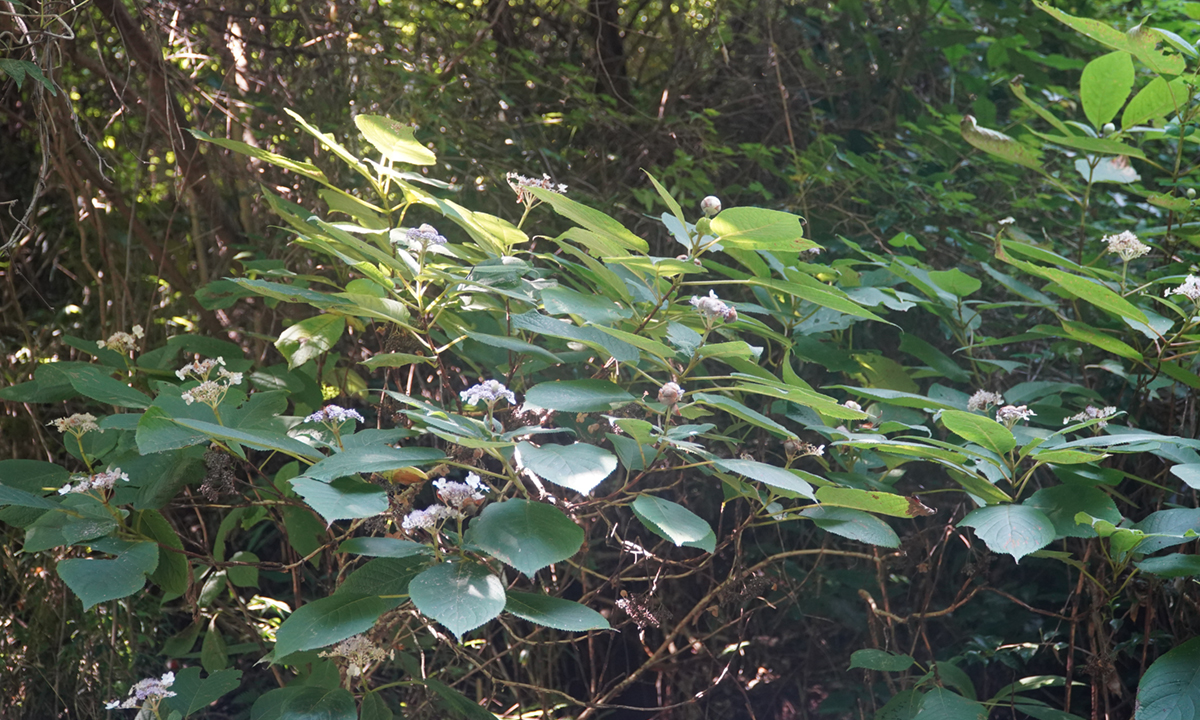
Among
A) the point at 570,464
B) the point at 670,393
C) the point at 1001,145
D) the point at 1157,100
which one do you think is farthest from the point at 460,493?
the point at 1157,100

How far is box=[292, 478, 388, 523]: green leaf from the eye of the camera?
0.82 m

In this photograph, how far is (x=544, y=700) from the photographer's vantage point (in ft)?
4.91

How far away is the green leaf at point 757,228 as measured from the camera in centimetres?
101

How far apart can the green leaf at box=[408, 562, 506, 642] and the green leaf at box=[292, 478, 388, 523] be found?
3.6 inches

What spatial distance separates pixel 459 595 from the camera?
2.78 ft

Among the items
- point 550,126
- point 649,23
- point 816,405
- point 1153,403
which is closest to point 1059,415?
point 1153,403

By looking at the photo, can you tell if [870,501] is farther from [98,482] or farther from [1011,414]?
[98,482]

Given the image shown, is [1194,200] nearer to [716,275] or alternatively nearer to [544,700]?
[716,275]

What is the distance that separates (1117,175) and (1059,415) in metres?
0.49

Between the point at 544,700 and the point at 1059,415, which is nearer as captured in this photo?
the point at 1059,415

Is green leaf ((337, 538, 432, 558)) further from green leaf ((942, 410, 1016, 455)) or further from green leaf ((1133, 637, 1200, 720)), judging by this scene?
green leaf ((1133, 637, 1200, 720))

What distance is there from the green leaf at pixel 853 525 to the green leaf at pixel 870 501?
40 millimetres

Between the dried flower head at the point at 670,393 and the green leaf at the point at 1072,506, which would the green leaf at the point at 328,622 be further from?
the green leaf at the point at 1072,506

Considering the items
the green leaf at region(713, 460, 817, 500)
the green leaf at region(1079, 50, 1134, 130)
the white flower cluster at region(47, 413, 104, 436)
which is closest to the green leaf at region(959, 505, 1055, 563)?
the green leaf at region(713, 460, 817, 500)
